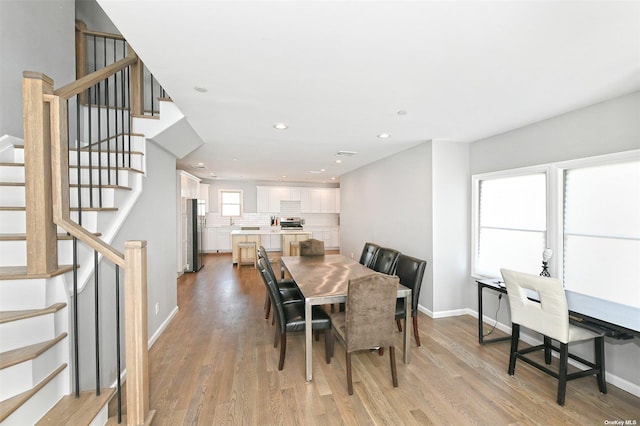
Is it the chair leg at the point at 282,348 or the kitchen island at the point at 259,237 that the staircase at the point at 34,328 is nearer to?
the chair leg at the point at 282,348

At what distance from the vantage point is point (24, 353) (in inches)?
54.8

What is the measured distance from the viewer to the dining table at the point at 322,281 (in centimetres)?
227

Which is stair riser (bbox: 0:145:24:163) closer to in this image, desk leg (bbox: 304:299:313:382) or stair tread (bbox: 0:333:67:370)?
stair tread (bbox: 0:333:67:370)

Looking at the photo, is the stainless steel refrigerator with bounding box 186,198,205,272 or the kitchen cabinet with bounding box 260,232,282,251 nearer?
the stainless steel refrigerator with bounding box 186,198,205,272

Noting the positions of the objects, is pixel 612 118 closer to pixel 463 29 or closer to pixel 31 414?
pixel 463 29

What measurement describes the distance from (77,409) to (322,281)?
1936 mm

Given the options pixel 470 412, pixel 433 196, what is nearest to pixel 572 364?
pixel 470 412

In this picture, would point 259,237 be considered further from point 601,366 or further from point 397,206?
point 601,366

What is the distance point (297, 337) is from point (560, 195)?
10.4 feet

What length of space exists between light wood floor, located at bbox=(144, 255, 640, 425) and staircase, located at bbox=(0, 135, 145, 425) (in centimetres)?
61

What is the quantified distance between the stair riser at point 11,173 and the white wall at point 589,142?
4574 mm

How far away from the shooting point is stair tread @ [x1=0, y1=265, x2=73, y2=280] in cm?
147

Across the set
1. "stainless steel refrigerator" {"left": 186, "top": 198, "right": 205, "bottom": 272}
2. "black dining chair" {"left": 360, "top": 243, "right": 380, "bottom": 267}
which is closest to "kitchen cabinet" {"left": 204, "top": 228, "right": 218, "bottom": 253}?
"stainless steel refrigerator" {"left": 186, "top": 198, "right": 205, "bottom": 272}

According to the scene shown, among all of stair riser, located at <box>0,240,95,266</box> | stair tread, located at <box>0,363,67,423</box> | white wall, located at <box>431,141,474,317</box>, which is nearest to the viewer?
stair tread, located at <box>0,363,67,423</box>
